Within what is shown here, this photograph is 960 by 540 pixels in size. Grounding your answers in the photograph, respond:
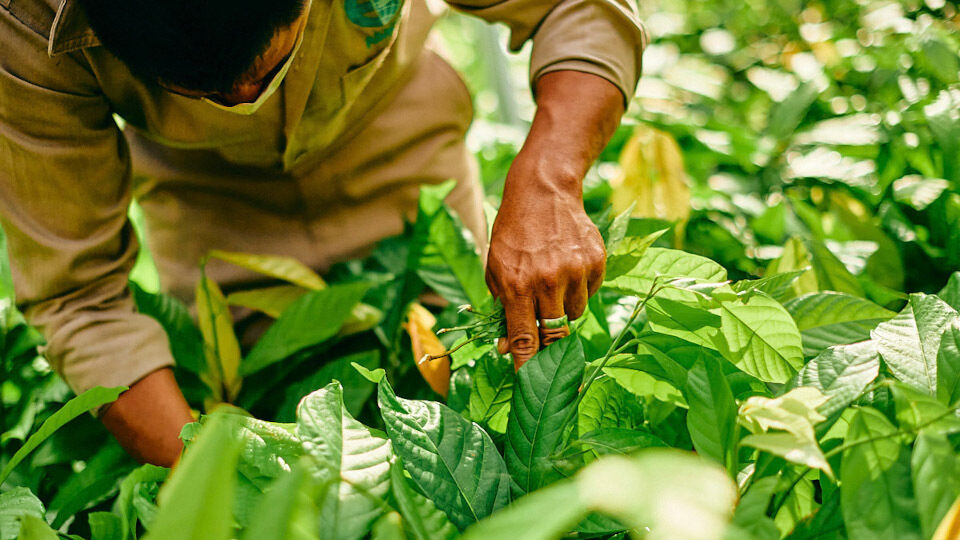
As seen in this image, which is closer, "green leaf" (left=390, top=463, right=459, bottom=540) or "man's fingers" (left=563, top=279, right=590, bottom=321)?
"green leaf" (left=390, top=463, right=459, bottom=540)

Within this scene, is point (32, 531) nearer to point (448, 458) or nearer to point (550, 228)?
point (448, 458)

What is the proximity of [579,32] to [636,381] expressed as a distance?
1.41 ft

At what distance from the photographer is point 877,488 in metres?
0.42

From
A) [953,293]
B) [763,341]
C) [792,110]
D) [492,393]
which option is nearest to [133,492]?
[492,393]

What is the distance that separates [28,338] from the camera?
3.20 feet

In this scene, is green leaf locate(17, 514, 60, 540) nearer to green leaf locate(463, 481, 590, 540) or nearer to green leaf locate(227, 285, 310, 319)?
green leaf locate(463, 481, 590, 540)

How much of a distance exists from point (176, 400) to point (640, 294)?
0.56 metres

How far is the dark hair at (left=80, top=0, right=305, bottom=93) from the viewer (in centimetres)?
56

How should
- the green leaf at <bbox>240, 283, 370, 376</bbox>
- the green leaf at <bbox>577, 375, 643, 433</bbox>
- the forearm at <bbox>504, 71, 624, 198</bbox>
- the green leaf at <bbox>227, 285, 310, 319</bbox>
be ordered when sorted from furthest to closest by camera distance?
the green leaf at <bbox>227, 285, 310, 319</bbox>
the green leaf at <bbox>240, 283, 370, 376</bbox>
the forearm at <bbox>504, 71, 624, 198</bbox>
the green leaf at <bbox>577, 375, 643, 433</bbox>

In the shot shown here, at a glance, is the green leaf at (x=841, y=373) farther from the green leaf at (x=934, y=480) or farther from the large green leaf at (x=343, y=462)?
the large green leaf at (x=343, y=462)

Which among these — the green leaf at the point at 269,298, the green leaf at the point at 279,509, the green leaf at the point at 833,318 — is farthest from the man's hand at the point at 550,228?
the green leaf at the point at 269,298

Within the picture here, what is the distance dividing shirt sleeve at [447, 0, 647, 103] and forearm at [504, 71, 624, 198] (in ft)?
0.05

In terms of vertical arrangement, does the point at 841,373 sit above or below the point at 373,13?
below

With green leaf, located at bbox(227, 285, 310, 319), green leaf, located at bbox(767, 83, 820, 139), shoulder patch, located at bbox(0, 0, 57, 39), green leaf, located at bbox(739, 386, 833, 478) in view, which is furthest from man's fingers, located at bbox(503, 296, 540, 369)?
green leaf, located at bbox(767, 83, 820, 139)
